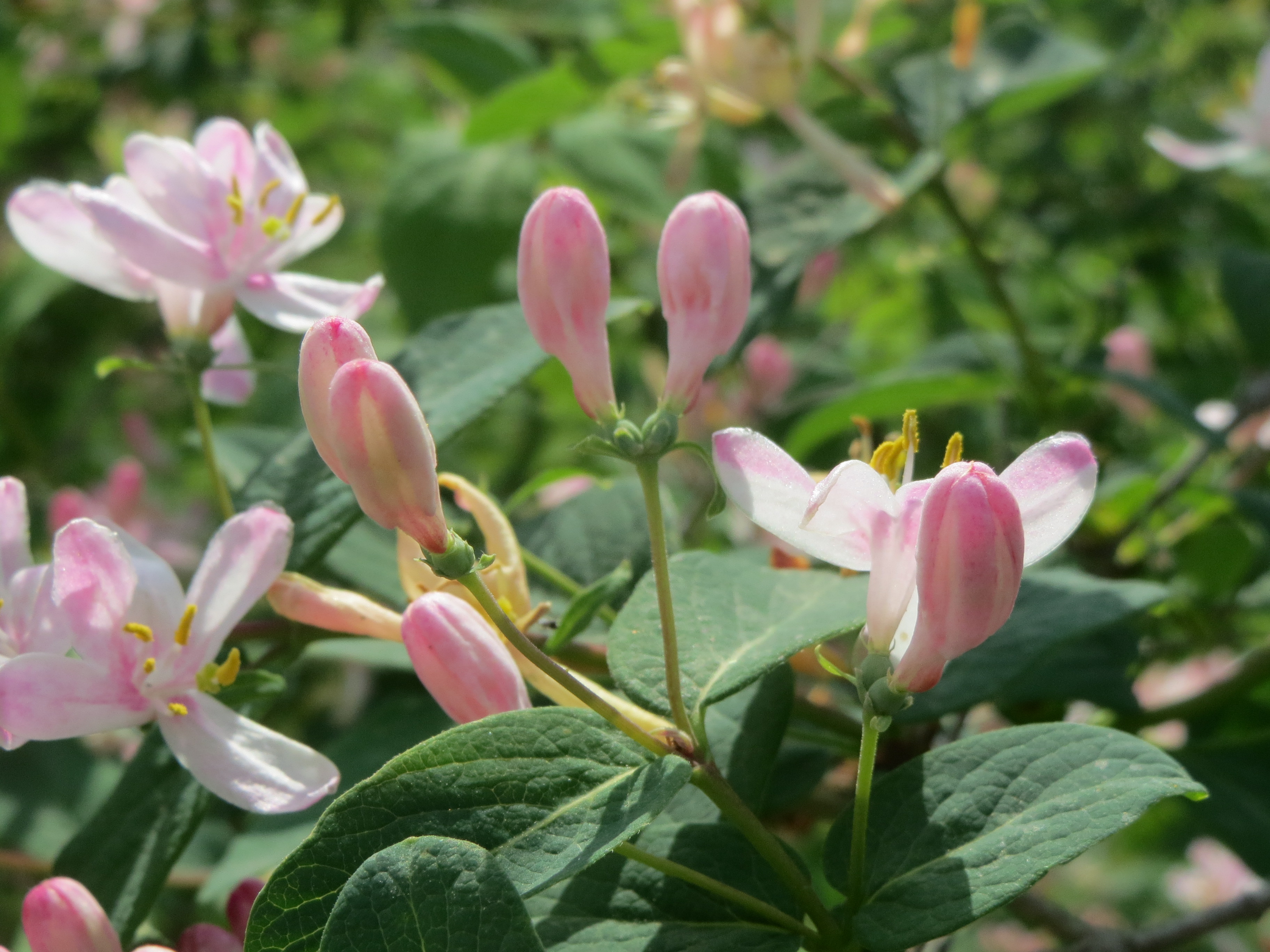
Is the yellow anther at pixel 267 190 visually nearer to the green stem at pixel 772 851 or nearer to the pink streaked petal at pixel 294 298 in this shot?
the pink streaked petal at pixel 294 298

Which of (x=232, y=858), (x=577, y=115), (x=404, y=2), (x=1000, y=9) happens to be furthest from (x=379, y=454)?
(x=404, y=2)

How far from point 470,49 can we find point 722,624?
1022 mm

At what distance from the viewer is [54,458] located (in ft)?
6.45

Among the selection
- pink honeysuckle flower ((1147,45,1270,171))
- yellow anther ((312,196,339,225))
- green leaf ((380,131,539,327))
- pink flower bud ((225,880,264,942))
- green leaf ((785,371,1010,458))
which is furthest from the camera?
green leaf ((380,131,539,327))

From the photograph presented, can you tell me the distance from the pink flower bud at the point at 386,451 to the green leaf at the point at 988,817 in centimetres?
24

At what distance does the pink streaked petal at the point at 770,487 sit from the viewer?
1.61 ft

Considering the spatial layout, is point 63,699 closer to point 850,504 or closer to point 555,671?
point 555,671

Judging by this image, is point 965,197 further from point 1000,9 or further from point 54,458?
point 54,458

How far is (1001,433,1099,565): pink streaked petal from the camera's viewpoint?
0.47 meters

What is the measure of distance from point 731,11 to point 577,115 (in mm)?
510

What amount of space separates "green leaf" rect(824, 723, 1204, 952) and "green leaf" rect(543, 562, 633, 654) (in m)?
0.16

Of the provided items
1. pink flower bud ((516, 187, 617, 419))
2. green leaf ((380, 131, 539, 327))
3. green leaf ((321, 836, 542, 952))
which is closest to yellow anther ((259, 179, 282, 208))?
pink flower bud ((516, 187, 617, 419))

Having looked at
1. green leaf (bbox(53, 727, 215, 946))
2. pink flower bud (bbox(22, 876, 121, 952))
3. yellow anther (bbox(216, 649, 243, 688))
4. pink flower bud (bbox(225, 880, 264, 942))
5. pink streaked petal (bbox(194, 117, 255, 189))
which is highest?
pink streaked petal (bbox(194, 117, 255, 189))

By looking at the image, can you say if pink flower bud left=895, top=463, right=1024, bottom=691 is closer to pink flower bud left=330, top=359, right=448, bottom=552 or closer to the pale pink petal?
pink flower bud left=330, top=359, right=448, bottom=552
